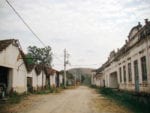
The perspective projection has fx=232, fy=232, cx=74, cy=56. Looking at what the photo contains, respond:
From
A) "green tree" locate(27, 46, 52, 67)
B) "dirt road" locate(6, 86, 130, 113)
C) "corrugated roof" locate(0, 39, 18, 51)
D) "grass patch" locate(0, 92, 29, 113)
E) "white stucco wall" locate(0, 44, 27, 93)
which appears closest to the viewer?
"dirt road" locate(6, 86, 130, 113)

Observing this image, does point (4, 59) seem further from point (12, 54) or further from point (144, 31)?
point (144, 31)

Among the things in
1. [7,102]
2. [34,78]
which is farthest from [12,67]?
[34,78]

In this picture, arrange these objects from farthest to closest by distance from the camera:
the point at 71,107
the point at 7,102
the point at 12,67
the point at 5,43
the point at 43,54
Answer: the point at 43,54
the point at 12,67
the point at 5,43
the point at 7,102
the point at 71,107

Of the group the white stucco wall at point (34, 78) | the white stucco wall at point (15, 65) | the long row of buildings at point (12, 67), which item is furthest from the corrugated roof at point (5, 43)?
the white stucco wall at point (34, 78)

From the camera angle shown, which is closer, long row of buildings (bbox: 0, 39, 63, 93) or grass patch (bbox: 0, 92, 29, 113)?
grass patch (bbox: 0, 92, 29, 113)

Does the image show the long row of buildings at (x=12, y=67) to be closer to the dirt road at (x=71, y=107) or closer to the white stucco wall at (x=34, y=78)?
the white stucco wall at (x=34, y=78)

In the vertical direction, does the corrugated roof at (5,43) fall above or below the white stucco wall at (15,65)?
above

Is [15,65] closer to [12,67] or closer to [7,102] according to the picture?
[12,67]

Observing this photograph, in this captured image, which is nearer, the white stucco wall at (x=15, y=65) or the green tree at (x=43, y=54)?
the white stucco wall at (x=15, y=65)

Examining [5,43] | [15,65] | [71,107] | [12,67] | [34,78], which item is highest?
[5,43]

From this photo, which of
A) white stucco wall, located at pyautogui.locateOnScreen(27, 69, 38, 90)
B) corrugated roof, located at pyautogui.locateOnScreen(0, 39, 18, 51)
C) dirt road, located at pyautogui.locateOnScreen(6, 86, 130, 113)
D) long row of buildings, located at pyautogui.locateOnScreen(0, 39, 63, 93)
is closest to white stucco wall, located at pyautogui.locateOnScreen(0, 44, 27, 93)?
long row of buildings, located at pyautogui.locateOnScreen(0, 39, 63, 93)

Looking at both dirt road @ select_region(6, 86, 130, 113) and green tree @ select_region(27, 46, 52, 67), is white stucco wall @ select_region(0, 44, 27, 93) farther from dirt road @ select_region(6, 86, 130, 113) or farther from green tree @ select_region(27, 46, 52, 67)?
green tree @ select_region(27, 46, 52, 67)

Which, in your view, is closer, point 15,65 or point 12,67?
point 12,67

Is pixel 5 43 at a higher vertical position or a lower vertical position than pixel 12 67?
higher
